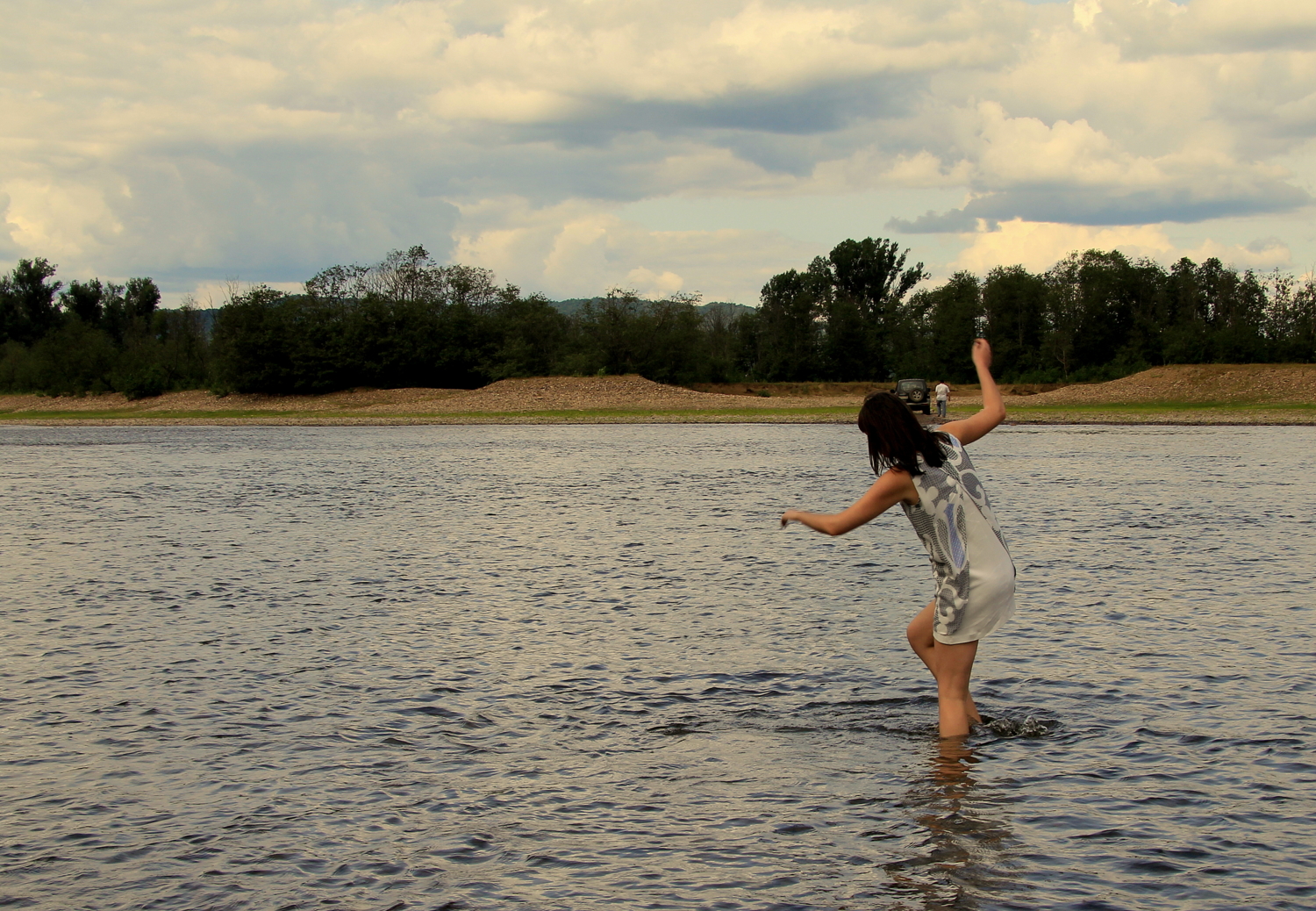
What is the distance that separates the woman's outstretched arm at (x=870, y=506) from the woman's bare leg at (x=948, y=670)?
0.81 meters

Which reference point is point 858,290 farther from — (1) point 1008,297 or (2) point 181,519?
(2) point 181,519

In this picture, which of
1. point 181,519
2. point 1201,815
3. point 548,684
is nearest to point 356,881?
point 548,684

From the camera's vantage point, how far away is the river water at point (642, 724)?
5.71 metres

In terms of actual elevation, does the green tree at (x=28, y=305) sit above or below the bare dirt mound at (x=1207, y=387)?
above

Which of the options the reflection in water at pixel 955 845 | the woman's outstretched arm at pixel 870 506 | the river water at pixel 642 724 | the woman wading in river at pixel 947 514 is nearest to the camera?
the reflection in water at pixel 955 845

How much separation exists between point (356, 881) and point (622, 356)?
91.4m

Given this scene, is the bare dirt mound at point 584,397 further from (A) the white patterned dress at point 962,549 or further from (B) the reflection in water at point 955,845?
(B) the reflection in water at point 955,845

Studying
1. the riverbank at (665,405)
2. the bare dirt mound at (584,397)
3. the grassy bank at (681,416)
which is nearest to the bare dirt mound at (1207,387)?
the riverbank at (665,405)

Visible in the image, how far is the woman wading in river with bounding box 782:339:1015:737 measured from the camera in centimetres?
678

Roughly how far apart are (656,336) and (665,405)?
17.9 metres

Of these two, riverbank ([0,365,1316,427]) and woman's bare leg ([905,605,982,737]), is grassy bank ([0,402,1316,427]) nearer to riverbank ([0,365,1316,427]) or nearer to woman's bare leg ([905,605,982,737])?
riverbank ([0,365,1316,427])

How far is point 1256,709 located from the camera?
27.3 feet

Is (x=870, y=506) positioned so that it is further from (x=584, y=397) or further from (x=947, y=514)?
(x=584, y=397)

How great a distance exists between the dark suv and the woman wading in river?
5237cm
